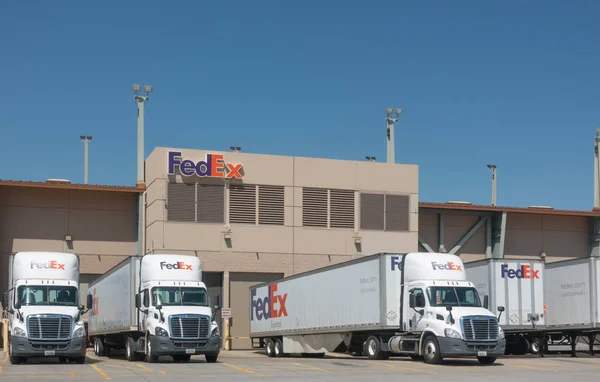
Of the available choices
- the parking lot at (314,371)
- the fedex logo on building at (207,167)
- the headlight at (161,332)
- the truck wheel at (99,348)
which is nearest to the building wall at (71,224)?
the fedex logo on building at (207,167)

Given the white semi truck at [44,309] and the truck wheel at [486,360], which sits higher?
the white semi truck at [44,309]

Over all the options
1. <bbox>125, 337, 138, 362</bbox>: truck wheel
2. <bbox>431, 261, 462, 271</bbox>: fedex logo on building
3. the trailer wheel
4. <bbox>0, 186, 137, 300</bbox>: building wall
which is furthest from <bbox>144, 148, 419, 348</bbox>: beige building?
<bbox>431, 261, 462, 271</bbox>: fedex logo on building

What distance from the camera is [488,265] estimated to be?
35.0 meters

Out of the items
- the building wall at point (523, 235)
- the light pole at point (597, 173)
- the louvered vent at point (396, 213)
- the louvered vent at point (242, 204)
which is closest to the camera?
the louvered vent at point (242, 204)

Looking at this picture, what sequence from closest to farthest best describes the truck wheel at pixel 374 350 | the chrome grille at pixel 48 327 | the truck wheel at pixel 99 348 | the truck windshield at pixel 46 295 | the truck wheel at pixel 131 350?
1. the chrome grille at pixel 48 327
2. the truck windshield at pixel 46 295
3. the truck wheel at pixel 374 350
4. the truck wheel at pixel 131 350
5. the truck wheel at pixel 99 348

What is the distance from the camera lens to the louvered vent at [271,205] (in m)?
48.8

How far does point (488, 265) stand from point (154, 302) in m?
13.2

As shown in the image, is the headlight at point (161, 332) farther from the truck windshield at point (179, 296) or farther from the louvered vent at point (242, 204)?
the louvered vent at point (242, 204)

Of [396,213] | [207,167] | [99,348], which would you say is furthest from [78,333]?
[396,213]

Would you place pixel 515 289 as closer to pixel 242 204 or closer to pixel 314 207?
pixel 314 207

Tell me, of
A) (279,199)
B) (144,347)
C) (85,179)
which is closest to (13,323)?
(144,347)

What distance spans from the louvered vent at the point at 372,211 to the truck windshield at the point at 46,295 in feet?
74.8

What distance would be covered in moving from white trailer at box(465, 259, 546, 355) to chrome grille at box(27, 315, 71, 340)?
15.9 meters

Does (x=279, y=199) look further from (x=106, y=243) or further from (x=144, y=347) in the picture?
(x=144, y=347)
